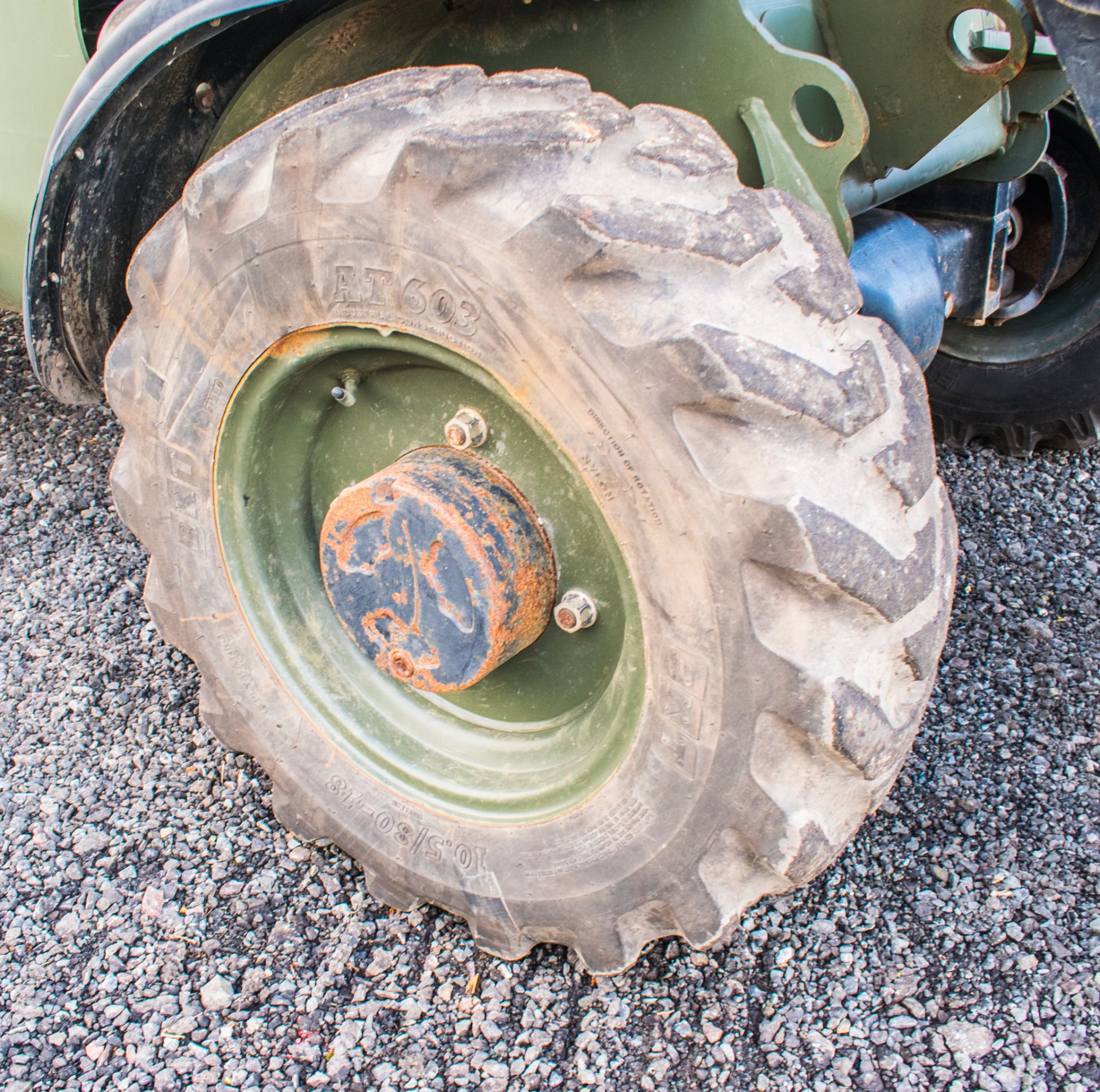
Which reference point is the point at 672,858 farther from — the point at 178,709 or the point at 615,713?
the point at 178,709

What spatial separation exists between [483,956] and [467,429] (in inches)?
36.0

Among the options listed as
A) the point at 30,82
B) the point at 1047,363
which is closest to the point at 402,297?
the point at 30,82

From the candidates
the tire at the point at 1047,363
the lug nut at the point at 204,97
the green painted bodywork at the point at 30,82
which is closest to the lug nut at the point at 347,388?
the lug nut at the point at 204,97

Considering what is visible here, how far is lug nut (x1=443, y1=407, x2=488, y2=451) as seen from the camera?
1683mm

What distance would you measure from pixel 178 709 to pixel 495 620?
113 centimetres

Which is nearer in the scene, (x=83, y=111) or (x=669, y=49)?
(x=83, y=111)

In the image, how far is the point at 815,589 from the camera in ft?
4.35

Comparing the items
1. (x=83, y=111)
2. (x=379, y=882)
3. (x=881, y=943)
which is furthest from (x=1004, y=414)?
(x=83, y=111)

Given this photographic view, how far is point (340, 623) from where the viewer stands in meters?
1.95

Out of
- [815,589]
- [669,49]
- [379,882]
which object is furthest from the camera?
[379,882]

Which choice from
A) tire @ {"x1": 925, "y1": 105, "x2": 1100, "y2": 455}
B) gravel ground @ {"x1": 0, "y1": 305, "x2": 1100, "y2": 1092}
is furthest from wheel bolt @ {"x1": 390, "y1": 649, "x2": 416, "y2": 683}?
tire @ {"x1": 925, "y1": 105, "x2": 1100, "y2": 455}

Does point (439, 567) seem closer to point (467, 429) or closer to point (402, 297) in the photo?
point (467, 429)

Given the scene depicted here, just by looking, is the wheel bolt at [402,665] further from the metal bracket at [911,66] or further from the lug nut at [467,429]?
the metal bracket at [911,66]

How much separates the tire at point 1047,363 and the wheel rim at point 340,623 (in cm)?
197
